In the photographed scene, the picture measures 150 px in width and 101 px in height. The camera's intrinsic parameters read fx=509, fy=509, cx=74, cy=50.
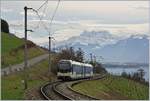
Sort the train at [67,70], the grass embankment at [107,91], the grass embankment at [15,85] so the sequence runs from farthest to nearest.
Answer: the train at [67,70] → the grass embankment at [107,91] → the grass embankment at [15,85]

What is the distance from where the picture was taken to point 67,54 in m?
101

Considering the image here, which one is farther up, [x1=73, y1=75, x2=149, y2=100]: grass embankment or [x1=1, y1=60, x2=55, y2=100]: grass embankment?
[x1=1, y1=60, x2=55, y2=100]: grass embankment

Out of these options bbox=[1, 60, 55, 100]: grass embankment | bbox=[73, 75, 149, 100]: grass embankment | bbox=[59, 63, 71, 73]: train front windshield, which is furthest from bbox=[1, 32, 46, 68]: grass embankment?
bbox=[73, 75, 149, 100]: grass embankment

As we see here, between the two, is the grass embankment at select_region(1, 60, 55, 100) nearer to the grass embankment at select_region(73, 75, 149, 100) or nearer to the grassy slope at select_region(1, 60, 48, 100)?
the grassy slope at select_region(1, 60, 48, 100)

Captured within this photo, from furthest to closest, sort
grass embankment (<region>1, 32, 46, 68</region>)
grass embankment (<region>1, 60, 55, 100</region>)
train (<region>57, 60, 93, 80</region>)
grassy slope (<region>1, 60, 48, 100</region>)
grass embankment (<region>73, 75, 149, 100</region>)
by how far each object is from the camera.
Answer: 1. grass embankment (<region>1, 32, 46, 68</region>)
2. train (<region>57, 60, 93, 80</region>)
3. grass embankment (<region>73, 75, 149, 100</region>)
4. grassy slope (<region>1, 60, 48, 100</region>)
5. grass embankment (<region>1, 60, 55, 100</region>)

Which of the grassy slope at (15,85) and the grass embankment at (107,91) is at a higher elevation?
the grassy slope at (15,85)

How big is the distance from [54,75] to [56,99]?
2148 inches

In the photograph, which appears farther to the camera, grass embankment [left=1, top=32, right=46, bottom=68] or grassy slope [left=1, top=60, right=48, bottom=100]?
grass embankment [left=1, top=32, right=46, bottom=68]

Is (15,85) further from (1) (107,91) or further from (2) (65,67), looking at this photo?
(2) (65,67)

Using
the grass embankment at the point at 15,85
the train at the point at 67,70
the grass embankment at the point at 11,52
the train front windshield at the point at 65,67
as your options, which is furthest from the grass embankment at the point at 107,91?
the grass embankment at the point at 11,52

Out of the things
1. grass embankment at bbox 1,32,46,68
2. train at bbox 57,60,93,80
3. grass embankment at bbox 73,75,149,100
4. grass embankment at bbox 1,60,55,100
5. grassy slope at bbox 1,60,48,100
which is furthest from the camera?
grass embankment at bbox 1,32,46,68

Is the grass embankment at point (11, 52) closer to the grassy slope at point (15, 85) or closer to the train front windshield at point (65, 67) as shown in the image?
the grassy slope at point (15, 85)

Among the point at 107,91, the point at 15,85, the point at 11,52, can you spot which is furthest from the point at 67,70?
the point at 11,52

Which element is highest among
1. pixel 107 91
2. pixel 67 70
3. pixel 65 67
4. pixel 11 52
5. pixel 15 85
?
pixel 11 52
